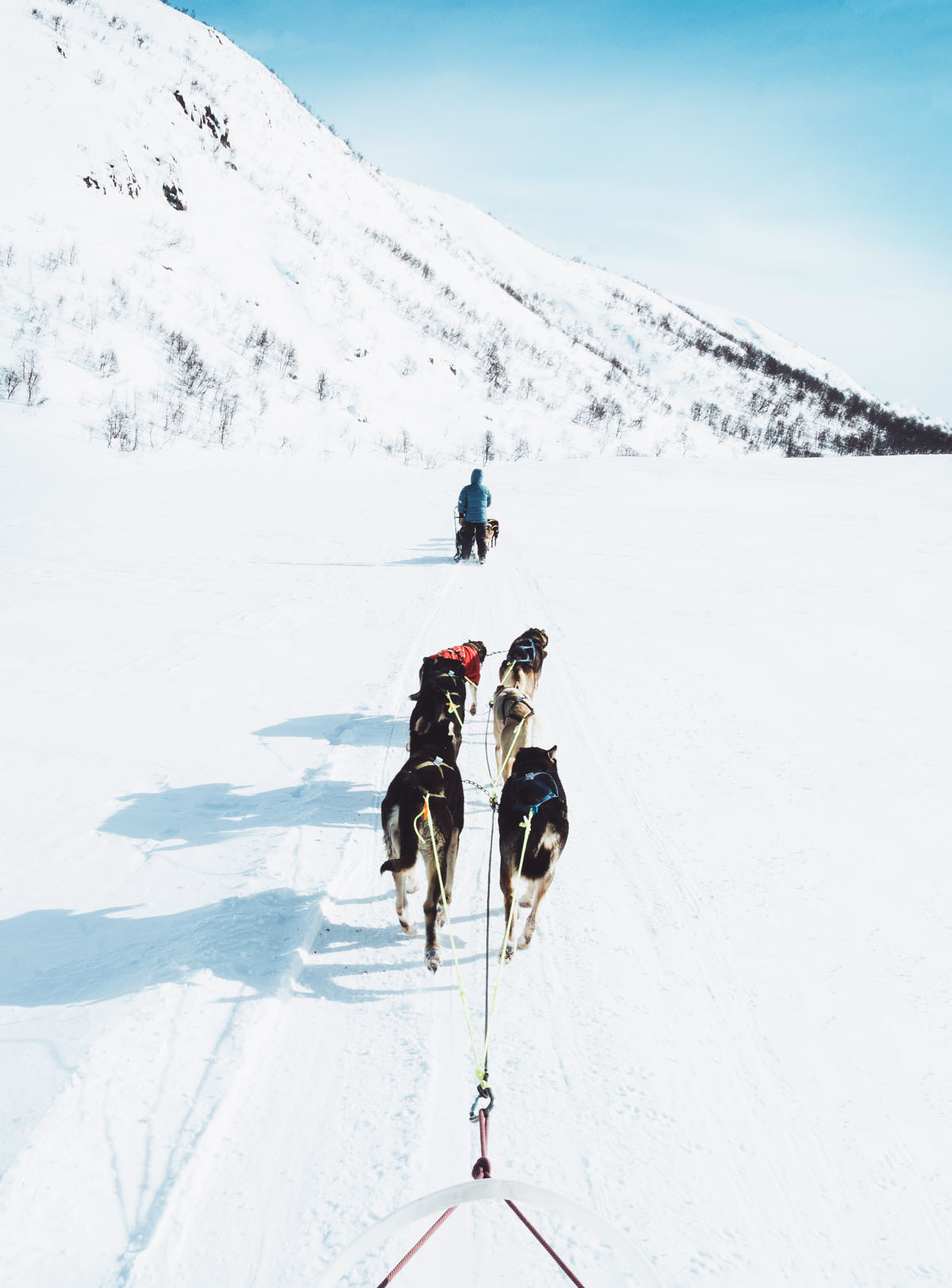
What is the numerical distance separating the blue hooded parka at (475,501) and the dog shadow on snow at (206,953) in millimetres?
8689

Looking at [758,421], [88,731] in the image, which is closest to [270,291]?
[88,731]

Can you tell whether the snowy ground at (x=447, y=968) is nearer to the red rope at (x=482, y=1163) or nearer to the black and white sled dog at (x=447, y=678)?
the red rope at (x=482, y=1163)

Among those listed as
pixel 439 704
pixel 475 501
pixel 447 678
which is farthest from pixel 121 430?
pixel 439 704

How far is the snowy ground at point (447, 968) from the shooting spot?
81.3 inches

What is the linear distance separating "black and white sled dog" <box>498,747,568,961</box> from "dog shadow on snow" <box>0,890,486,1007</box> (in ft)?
1.41

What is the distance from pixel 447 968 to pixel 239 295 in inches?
1258

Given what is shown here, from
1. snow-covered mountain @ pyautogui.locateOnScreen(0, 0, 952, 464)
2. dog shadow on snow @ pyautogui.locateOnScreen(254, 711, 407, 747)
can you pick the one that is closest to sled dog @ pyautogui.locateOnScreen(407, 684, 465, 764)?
dog shadow on snow @ pyautogui.locateOnScreen(254, 711, 407, 747)

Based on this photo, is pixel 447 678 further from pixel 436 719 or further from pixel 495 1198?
pixel 495 1198

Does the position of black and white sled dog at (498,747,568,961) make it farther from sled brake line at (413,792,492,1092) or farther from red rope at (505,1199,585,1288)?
red rope at (505,1199,585,1288)

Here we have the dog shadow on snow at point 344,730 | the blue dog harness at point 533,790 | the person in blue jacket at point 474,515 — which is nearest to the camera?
the blue dog harness at point 533,790

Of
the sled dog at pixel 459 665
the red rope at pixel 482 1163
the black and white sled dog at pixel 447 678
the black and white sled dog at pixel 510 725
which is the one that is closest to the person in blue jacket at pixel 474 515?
the sled dog at pixel 459 665

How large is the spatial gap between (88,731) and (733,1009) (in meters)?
4.73

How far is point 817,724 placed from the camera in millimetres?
6004

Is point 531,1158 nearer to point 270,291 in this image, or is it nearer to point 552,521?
point 552,521
